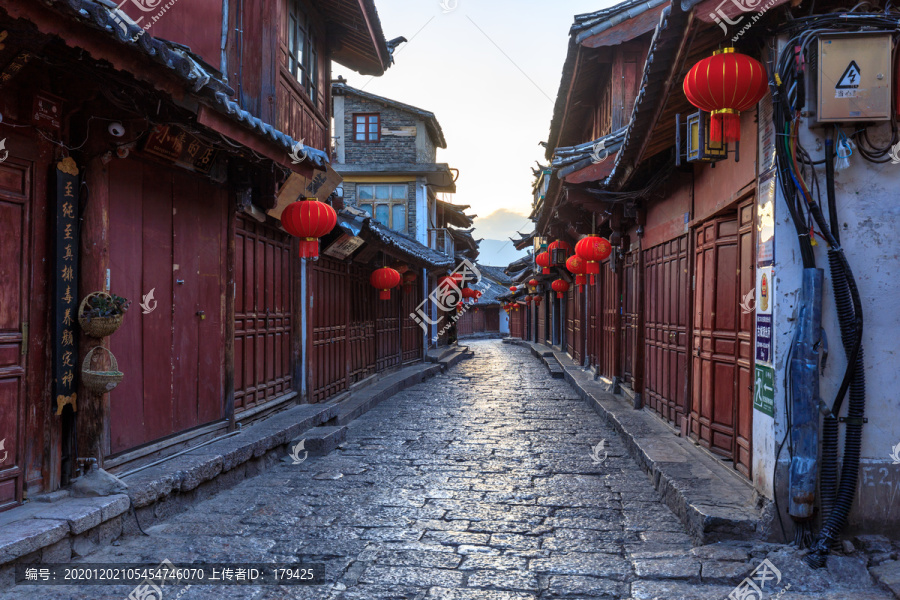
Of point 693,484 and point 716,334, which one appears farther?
point 716,334

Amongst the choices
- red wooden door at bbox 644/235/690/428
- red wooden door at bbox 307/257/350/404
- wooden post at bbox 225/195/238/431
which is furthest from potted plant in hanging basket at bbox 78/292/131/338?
red wooden door at bbox 644/235/690/428

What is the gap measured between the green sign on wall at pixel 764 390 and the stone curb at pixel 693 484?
2.41ft

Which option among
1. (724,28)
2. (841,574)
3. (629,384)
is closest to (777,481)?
(841,574)

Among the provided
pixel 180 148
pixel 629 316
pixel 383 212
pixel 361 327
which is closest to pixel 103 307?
pixel 180 148

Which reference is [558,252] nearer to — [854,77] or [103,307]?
[854,77]

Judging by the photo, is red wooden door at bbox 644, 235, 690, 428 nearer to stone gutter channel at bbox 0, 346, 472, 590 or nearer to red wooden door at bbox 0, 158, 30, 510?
stone gutter channel at bbox 0, 346, 472, 590

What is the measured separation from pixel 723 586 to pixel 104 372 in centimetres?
484

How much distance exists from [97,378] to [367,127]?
2173 cm

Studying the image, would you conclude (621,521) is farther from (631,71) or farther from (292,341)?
(631,71)

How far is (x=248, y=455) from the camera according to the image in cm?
710

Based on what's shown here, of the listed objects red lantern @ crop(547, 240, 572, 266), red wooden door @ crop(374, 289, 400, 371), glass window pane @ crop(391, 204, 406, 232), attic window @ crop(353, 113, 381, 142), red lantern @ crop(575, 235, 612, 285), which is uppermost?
attic window @ crop(353, 113, 381, 142)

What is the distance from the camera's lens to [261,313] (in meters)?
9.01

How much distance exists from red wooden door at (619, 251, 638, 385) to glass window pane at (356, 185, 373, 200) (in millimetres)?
14777

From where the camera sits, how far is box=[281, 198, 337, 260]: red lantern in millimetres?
8148
